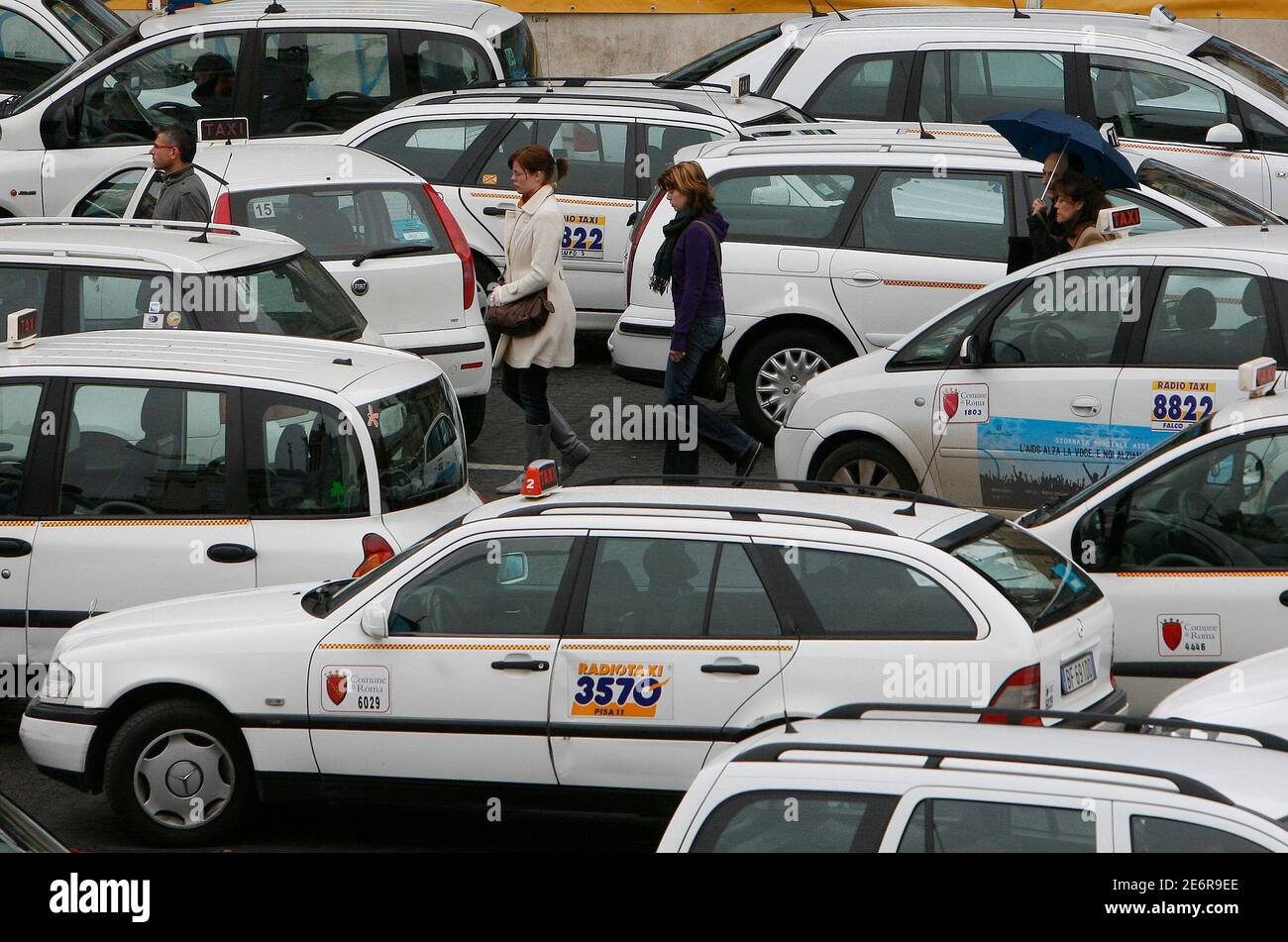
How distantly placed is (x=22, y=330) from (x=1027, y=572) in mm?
4650

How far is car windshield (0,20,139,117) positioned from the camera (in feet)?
47.5

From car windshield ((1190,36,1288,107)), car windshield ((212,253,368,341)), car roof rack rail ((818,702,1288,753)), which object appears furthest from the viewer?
car windshield ((1190,36,1288,107))

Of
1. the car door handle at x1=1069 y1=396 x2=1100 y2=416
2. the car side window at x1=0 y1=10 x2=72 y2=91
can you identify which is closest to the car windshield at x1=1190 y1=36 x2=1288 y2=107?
the car door handle at x1=1069 y1=396 x2=1100 y2=416

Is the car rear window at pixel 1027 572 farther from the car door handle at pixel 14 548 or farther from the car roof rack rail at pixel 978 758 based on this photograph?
the car door handle at pixel 14 548

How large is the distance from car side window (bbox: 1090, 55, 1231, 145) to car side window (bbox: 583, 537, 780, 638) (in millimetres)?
8342

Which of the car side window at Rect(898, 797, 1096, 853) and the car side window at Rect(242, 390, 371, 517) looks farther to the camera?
the car side window at Rect(242, 390, 371, 517)

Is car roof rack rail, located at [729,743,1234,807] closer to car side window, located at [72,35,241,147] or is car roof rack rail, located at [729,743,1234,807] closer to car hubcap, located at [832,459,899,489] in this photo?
car hubcap, located at [832,459,899,489]

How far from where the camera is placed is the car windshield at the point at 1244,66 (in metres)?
13.7

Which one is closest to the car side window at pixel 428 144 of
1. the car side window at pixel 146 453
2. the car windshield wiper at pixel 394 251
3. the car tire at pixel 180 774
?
the car windshield wiper at pixel 394 251

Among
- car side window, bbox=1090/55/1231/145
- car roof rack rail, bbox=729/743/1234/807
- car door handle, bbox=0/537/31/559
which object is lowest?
car door handle, bbox=0/537/31/559

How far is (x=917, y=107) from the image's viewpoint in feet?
46.1

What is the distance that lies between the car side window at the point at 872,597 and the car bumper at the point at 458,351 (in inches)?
203

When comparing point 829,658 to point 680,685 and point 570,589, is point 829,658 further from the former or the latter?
point 570,589
